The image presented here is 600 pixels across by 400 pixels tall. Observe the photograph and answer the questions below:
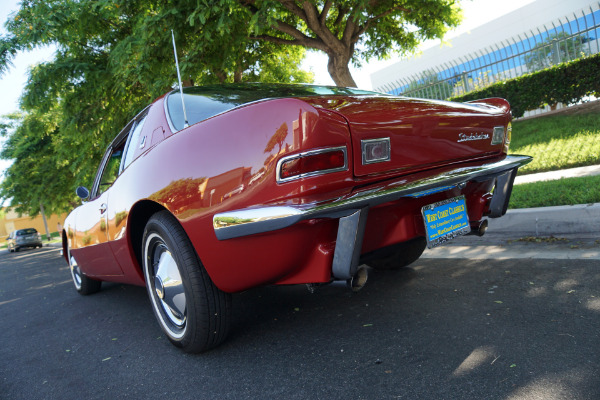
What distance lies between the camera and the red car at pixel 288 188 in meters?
1.95

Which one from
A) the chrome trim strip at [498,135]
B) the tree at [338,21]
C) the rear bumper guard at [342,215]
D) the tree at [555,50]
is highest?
the tree at [338,21]

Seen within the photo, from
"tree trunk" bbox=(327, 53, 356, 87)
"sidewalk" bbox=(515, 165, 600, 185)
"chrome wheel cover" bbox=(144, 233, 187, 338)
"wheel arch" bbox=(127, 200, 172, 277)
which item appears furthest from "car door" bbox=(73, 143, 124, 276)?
"tree trunk" bbox=(327, 53, 356, 87)

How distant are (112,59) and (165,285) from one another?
8.22 meters

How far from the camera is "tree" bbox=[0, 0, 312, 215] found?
26.7 ft

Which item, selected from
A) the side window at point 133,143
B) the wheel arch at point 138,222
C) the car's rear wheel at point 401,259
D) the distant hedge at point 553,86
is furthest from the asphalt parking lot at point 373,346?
the distant hedge at point 553,86

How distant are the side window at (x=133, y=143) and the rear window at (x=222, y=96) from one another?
0.43 m

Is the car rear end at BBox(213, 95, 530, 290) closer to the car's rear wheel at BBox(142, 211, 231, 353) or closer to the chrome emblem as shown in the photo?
the chrome emblem

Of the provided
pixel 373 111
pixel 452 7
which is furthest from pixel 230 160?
pixel 452 7

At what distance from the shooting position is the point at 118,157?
3693 mm

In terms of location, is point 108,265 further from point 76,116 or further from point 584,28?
point 584,28

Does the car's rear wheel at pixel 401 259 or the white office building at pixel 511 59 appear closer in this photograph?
the car's rear wheel at pixel 401 259

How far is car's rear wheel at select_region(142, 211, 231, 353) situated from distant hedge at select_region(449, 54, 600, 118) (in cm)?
1038

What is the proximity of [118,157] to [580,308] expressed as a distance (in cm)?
337

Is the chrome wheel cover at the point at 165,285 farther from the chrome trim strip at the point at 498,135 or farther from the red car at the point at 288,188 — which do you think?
the chrome trim strip at the point at 498,135
